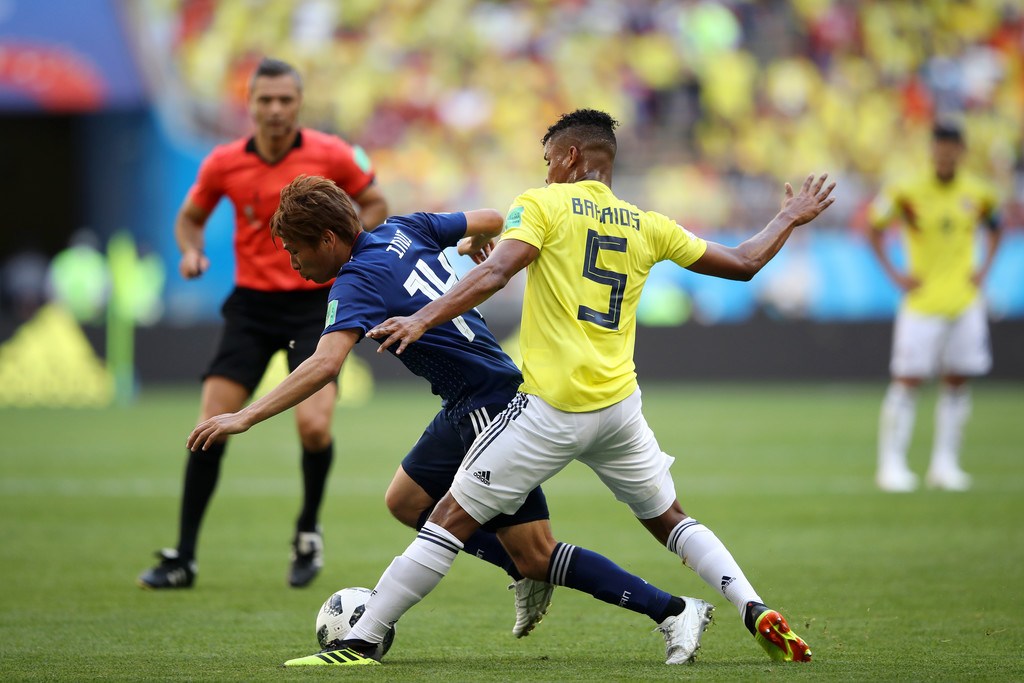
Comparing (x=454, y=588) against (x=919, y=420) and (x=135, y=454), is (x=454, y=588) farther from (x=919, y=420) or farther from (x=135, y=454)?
(x=919, y=420)

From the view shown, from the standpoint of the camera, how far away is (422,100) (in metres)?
24.5

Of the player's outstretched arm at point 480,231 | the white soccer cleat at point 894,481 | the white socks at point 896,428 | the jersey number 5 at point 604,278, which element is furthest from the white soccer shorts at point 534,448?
the white socks at point 896,428

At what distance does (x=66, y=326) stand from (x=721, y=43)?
1274 centimetres

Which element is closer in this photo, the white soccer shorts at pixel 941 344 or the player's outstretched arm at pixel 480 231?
the player's outstretched arm at pixel 480 231

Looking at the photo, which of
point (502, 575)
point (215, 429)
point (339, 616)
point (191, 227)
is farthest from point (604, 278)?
point (191, 227)

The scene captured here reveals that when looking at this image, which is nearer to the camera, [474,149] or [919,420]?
[919,420]

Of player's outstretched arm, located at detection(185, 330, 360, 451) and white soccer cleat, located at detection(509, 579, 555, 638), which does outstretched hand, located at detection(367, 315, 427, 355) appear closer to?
player's outstretched arm, located at detection(185, 330, 360, 451)

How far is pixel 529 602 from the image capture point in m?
4.88

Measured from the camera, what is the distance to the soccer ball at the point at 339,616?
15.4ft

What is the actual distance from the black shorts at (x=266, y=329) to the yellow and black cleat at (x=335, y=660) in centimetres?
243

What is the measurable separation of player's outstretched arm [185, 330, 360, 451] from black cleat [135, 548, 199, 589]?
2.38 metres

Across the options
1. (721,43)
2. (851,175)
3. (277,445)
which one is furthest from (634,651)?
(721,43)

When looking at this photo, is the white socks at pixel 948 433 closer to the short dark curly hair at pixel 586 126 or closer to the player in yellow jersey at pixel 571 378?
the player in yellow jersey at pixel 571 378

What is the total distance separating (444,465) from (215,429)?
0.94 m
